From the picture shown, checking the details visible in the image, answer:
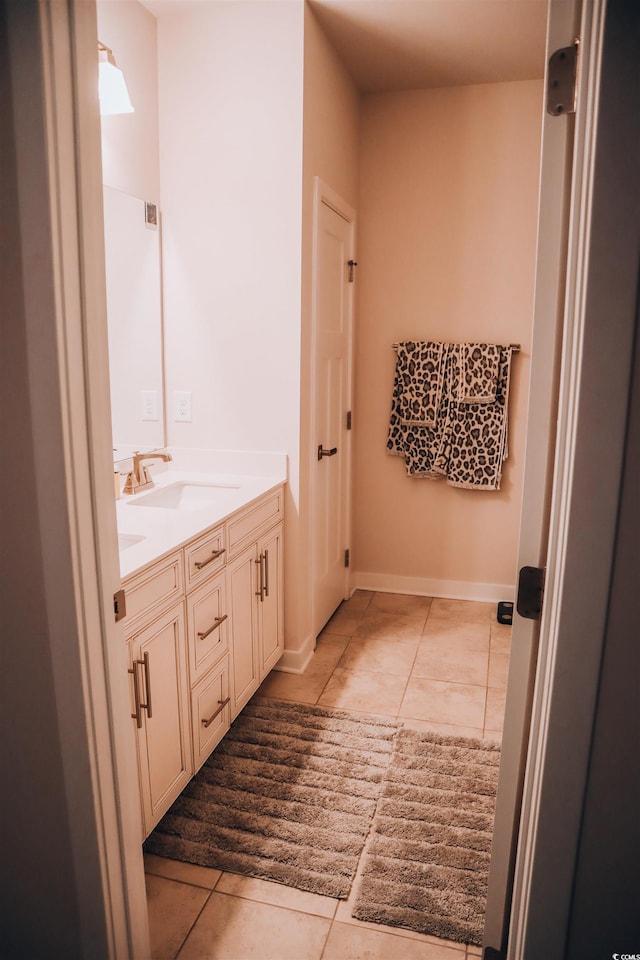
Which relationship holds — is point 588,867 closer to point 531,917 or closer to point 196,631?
point 531,917

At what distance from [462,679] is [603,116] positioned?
2445 mm

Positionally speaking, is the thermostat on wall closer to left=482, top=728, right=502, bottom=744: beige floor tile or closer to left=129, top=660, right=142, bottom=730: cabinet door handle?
left=129, top=660, right=142, bottom=730: cabinet door handle

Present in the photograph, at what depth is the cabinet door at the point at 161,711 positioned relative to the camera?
1.72 m

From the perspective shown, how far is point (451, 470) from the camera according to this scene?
12.0 feet

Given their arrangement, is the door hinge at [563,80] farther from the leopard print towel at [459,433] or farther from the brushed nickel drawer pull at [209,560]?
the leopard print towel at [459,433]

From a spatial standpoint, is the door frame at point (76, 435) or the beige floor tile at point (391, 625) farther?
the beige floor tile at point (391, 625)

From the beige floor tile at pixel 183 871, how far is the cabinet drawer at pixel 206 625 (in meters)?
0.49

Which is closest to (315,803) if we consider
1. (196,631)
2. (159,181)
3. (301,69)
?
(196,631)

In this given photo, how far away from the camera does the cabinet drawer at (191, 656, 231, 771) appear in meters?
2.07

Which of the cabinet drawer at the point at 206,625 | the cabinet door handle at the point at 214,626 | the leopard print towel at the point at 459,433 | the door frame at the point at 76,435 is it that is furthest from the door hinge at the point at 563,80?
the leopard print towel at the point at 459,433

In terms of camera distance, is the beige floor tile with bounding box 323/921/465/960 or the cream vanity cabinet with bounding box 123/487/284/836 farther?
the cream vanity cabinet with bounding box 123/487/284/836

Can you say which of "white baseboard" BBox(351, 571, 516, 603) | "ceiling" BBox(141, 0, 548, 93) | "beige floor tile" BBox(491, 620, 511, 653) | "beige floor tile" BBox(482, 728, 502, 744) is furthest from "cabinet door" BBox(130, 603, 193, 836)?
"ceiling" BBox(141, 0, 548, 93)

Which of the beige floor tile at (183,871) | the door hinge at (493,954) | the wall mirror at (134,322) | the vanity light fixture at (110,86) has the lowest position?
the beige floor tile at (183,871)

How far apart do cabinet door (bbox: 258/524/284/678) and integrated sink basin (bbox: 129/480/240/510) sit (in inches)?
9.6
